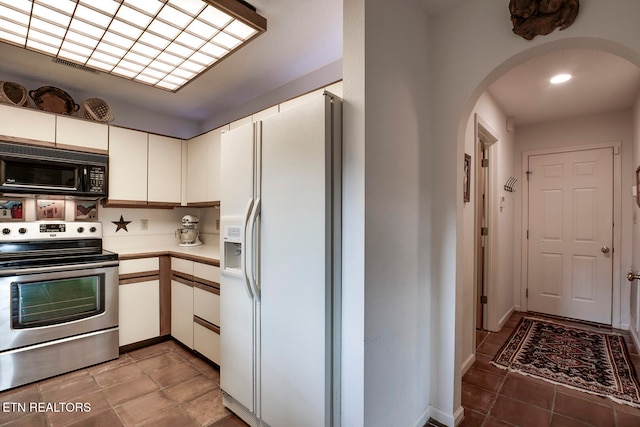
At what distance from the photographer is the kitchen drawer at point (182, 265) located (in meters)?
2.70

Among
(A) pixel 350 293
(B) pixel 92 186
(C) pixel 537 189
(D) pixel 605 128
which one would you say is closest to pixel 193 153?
(B) pixel 92 186

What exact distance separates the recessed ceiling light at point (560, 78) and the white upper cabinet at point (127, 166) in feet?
13.1

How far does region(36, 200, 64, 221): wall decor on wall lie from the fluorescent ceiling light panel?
1.33 metres

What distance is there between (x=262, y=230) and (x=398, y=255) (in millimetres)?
776

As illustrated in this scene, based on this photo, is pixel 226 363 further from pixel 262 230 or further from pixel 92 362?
pixel 92 362

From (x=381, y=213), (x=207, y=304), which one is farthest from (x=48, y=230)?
(x=381, y=213)

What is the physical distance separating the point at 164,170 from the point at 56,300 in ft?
5.03

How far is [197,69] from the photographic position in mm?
2488

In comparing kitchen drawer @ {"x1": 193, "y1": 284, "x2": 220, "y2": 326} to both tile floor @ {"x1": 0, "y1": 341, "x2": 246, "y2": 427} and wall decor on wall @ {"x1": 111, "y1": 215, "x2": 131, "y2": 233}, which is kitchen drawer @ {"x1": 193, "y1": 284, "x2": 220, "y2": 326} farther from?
wall decor on wall @ {"x1": 111, "y1": 215, "x2": 131, "y2": 233}

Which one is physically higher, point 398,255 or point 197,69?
point 197,69

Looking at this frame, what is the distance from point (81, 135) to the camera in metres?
2.72

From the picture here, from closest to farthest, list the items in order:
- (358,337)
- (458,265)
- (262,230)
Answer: (358,337) < (262,230) < (458,265)

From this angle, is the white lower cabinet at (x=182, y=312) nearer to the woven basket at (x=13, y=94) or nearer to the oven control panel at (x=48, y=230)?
the oven control panel at (x=48, y=230)

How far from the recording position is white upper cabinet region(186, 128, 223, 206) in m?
3.03
